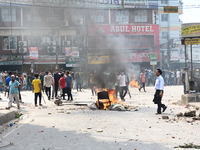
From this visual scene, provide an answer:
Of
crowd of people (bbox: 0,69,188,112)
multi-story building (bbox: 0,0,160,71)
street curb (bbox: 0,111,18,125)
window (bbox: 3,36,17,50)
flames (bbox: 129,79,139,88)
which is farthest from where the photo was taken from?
window (bbox: 3,36,17,50)

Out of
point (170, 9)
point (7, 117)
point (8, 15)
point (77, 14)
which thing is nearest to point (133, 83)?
point (170, 9)

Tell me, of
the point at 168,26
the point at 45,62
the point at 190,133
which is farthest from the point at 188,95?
the point at 168,26

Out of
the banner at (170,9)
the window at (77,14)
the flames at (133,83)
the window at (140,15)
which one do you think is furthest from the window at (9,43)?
the banner at (170,9)

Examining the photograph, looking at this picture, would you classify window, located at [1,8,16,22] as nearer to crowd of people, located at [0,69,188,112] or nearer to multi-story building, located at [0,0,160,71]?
multi-story building, located at [0,0,160,71]

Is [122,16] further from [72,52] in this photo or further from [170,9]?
[170,9]

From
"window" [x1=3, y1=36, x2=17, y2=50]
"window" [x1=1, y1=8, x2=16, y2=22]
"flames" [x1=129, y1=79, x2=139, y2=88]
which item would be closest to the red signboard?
"flames" [x1=129, y1=79, x2=139, y2=88]

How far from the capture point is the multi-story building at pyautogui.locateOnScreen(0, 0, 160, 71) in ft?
99.4

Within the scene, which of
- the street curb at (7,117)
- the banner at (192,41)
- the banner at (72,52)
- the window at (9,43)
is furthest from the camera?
the window at (9,43)

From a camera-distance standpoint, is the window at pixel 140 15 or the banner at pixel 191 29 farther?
the window at pixel 140 15

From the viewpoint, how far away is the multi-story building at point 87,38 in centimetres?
3030

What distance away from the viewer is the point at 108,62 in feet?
90.7

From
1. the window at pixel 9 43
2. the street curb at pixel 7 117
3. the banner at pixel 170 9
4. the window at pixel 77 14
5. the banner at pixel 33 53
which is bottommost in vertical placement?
the street curb at pixel 7 117

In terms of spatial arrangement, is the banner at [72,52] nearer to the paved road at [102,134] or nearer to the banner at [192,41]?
the banner at [192,41]

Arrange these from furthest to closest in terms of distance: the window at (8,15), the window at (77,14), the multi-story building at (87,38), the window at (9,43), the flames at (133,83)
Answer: the window at (9,43) → the window at (8,15) → the flames at (133,83) → the multi-story building at (87,38) → the window at (77,14)
